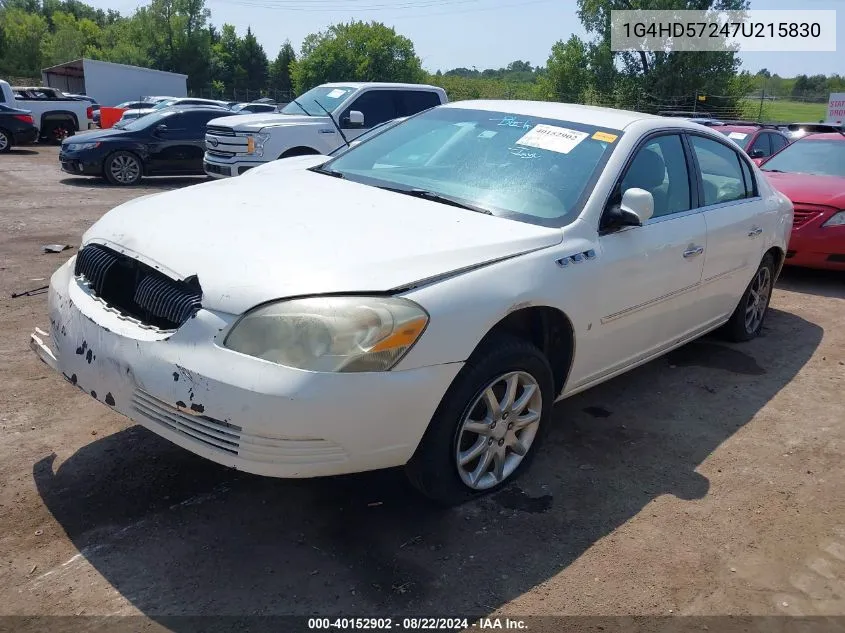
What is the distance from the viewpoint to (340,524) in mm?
3025

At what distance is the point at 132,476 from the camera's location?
330 centimetres

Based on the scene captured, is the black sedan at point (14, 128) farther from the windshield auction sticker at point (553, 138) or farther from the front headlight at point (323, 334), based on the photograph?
the front headlight at point (323, 334)

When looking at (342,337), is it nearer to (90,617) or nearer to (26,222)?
(90,617)

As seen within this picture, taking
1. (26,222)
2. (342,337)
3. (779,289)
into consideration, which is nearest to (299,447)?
(342,337)

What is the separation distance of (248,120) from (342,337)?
33.0 ft

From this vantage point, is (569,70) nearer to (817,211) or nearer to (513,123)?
(817,211)

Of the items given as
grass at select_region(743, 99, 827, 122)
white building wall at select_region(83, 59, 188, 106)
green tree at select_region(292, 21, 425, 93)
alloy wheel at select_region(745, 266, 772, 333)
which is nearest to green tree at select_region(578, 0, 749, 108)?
grass at select_region(743, 99, 827, 122)

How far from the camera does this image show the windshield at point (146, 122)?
13996 millimetres

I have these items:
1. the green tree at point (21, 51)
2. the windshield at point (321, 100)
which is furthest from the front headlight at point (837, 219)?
the green tree at point (21, 51)

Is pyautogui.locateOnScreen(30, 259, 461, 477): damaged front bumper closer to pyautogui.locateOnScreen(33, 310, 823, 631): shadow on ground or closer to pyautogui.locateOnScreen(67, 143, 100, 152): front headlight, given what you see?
pyautogui.locateOnScreen(33, 310, 823, 631): shadow on ground

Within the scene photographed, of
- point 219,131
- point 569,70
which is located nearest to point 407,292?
point 219,131

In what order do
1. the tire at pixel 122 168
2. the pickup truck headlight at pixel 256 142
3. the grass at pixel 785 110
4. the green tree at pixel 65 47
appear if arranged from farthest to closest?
1. the green tree at pixel 65 47
2. the grass at pixel 785 110
3. the tire at pixel 122 168
4. the pickup truck headlight at pixel 256 142

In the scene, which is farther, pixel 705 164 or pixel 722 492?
pixel 705 164

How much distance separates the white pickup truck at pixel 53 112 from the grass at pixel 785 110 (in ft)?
100
